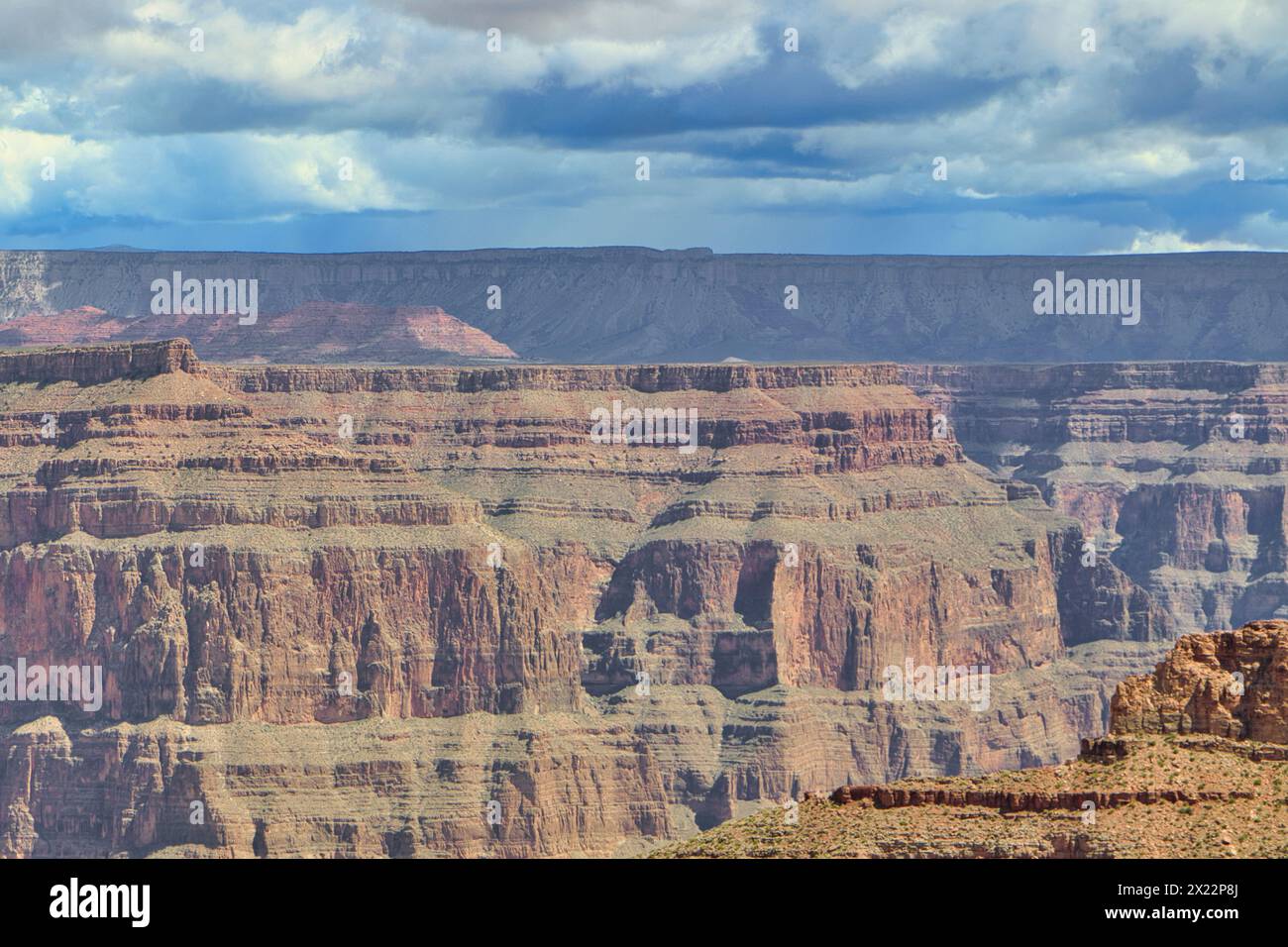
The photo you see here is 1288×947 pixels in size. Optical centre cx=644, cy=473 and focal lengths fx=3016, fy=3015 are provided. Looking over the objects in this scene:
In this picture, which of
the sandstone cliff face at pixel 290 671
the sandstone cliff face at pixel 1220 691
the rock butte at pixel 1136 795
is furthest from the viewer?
the sandstone cliff face at pixel 290 671

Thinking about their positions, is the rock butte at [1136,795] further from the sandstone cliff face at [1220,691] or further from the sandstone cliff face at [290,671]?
the sandstone cliff face at [290,671]

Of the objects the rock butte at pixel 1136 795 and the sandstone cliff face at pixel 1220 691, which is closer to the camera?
the rock butte at pixel 1136 795

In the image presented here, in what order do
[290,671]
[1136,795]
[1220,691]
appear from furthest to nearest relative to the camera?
[290,671] < [1220,691] < [1136,795]

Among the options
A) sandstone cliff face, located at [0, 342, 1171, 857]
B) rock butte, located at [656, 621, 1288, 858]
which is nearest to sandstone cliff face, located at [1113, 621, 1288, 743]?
rock butte, located at [656, 621, 1288, 858]

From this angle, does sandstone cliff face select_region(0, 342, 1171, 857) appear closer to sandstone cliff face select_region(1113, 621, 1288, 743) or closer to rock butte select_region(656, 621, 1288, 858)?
rock butte select_region(656, 621, 1288, 858)

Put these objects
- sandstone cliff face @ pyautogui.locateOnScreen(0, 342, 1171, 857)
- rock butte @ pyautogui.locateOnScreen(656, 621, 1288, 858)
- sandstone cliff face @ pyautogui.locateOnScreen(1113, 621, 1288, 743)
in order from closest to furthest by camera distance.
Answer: rock butte @ pyautogui.locateOnScreen(656, 621, 1288, 858) < sandstone cliff face @ pyautogui.locateOnScreen(1113, 621, 1288, 743) < sandstone cliff face @ pyautogui.locateOnScreen(0, 342, 1171, 857)

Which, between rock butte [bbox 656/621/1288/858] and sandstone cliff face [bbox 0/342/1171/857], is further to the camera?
sandstone cliff face [bbox 0/342/1171/857]

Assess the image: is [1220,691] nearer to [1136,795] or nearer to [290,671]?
[1136,795]

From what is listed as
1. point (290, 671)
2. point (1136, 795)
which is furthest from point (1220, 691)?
point (290, 671)

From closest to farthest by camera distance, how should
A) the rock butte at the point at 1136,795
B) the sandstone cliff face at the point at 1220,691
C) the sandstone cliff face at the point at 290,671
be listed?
the rock butte at the point at 1136,795 < the sandstone cliff face at the point at 1220,691 < the sandstone cliff face at the point at 290,671

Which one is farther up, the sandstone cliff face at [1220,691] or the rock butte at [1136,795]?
the sandstone cliff face at [1220,691]

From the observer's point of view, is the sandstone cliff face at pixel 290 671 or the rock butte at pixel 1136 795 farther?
the sandstone cliff face at pixel 290 671

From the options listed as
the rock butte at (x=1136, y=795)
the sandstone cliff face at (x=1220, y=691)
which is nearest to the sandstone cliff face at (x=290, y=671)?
the rock butte at (x=1136, y=795)
